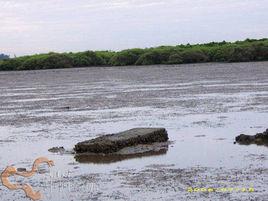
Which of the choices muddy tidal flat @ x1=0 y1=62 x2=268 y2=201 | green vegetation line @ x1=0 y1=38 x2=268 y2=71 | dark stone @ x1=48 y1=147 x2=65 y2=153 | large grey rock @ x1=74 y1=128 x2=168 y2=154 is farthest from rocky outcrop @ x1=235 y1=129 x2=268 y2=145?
green vegetation line @ x1=0 y1=38 x2=268 y2=71

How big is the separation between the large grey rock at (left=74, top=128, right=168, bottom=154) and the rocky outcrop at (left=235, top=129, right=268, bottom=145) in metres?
1.85

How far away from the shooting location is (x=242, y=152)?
601 inches

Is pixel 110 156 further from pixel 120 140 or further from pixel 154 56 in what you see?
pixel 154 56

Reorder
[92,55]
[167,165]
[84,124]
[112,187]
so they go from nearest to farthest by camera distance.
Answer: [112,187]
[167,165]
[84,124]
[92,55]

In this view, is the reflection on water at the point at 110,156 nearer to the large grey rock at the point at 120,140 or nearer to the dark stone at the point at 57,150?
the large grey rock at the point at 120,140

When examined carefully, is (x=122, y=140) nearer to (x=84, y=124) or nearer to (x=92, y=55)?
(x=84, y=124)

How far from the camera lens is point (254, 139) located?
1678 cm

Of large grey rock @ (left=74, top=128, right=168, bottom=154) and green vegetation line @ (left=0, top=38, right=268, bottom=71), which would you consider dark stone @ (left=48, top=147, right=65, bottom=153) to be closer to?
large grey rock @ (left=74, top=128, right=168, bottom=154)

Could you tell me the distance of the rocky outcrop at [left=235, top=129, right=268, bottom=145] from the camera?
54.3ft

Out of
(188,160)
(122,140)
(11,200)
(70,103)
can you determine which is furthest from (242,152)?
(70,103)

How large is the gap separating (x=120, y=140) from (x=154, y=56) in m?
64.8

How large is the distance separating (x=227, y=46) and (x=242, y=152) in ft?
212

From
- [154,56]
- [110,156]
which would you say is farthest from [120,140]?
[154,56]

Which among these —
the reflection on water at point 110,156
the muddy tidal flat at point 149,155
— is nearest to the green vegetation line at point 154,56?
the muddy tidal flat at point 149,155
